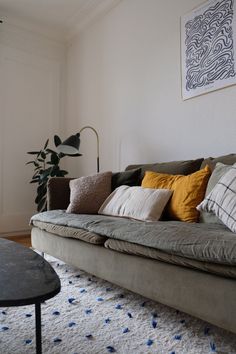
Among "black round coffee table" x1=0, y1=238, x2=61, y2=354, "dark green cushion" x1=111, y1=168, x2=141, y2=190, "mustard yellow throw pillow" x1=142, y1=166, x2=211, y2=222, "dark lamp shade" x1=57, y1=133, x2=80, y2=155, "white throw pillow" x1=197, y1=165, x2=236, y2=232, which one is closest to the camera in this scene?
"black round coffee table" x1=0, y1=238, x2=61, y2=354

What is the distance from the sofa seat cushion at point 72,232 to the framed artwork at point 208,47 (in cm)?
150

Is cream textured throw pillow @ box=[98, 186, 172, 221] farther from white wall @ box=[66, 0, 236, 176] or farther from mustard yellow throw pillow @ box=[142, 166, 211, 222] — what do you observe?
white wall @ box=[66, 0, 236, 176]

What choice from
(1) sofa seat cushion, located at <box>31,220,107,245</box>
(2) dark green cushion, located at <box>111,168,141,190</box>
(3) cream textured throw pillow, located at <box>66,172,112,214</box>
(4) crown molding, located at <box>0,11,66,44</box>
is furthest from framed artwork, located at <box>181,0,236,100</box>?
(4) crown molding, located at <box>0,11,66,44</box>

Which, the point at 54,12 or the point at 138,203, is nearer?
the point at 138,203

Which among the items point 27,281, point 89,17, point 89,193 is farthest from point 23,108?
point 27,281

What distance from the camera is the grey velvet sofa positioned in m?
1.10

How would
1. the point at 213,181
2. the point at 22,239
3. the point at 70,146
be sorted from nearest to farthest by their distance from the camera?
1. the point at 213,181
2. the point at 70,146
3. the point at 22,239

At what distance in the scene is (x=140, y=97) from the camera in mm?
3156

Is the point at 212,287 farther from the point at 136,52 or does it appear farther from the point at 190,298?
the point at 136,52

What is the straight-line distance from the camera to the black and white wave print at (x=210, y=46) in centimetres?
232

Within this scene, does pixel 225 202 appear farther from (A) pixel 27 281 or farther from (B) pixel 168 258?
(A) pixel 27 281

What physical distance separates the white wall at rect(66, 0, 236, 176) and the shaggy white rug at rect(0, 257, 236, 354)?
137 centimetres

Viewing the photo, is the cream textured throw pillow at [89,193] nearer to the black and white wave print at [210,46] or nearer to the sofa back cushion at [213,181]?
the sofa back cushion at [213,181]

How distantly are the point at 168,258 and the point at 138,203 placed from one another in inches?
29.2
